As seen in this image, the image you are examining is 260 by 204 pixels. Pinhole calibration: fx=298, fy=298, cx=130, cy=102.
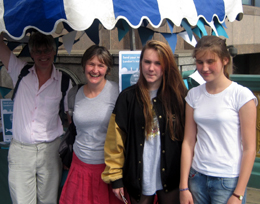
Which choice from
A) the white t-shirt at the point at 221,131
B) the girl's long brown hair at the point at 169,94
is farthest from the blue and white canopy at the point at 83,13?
the white t-shirt at the point at 221,131

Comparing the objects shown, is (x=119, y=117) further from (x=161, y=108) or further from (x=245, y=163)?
(x=245, y=163)

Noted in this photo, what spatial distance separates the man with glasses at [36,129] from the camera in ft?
8.90

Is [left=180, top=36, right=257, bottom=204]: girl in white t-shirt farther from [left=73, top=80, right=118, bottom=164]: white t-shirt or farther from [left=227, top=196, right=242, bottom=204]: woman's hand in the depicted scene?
[left=73, top=80, right=118, bottom=164]: white t-shirt

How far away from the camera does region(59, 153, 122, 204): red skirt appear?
8.14 feet

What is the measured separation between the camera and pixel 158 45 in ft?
7.13

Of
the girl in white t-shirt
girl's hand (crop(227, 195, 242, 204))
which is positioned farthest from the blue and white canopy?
girl's hand (crop(227, 195, 242, 204))

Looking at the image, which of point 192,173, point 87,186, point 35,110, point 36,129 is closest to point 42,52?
point 35,110

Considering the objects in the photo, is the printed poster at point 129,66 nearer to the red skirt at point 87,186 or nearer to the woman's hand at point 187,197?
the red skirt at point 87,186

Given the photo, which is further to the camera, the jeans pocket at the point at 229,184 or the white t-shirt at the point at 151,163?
the white t-shirt at the point at 151,163

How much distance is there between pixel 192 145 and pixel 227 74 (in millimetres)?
547

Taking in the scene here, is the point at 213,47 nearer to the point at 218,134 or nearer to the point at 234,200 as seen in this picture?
the point at 218,134

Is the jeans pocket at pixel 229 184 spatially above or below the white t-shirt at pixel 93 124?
below

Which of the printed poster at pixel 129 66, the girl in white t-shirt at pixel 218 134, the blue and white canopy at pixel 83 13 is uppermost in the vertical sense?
the blue and white canopy at pixel 83 13

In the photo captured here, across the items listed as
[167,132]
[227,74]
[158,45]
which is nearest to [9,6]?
[158,45]
